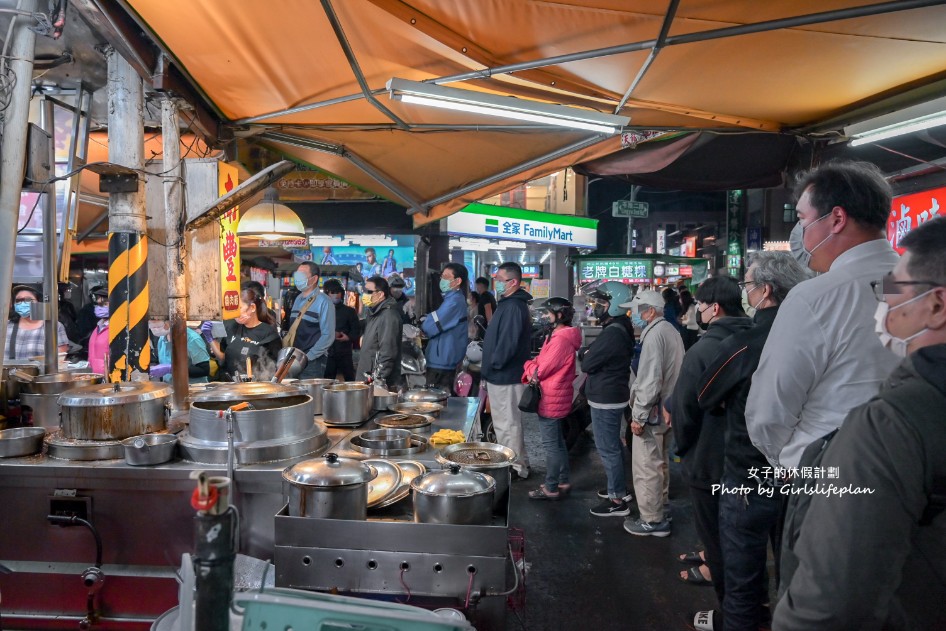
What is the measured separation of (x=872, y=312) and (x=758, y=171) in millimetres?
3571

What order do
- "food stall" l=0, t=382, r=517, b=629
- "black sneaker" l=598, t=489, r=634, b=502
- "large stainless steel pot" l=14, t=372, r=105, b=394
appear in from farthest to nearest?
"black sneaker" l=598, t=489, r=634, b=502 → "large stainless steel pot" l=14, t=372, r=105, b=394 → "food stall" l=0, t=382, r=517, b=629

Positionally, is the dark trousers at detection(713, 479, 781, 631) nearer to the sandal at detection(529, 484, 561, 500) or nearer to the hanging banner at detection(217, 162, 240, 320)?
the sandal at detection(529, 484, 561, 500)

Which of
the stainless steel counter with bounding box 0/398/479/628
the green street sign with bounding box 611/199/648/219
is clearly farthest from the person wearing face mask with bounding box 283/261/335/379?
the green street sign with bounding box 611/199/648/219

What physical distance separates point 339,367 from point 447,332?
1.86 m

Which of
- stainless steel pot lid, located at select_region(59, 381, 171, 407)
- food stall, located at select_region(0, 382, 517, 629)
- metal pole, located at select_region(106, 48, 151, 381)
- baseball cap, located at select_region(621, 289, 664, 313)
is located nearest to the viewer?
food stall, located at select_region(0, 382, 517, 629)

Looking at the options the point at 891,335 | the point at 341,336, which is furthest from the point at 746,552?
the point at 341,336

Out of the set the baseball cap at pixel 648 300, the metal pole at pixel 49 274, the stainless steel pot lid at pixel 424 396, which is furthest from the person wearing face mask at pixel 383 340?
the metal pole at pixel 49 274

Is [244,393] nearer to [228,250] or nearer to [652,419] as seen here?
[228,250]

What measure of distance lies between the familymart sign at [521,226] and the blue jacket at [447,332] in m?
3.26

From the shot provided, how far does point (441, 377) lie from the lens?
730cm

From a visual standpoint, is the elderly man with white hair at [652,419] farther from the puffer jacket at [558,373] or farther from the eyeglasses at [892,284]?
the eyeglasses at [892,284]

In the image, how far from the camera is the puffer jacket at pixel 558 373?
18.2 ft

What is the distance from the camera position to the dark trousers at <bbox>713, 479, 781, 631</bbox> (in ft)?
9.82

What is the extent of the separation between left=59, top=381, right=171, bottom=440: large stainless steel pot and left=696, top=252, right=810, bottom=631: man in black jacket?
3.27 m
